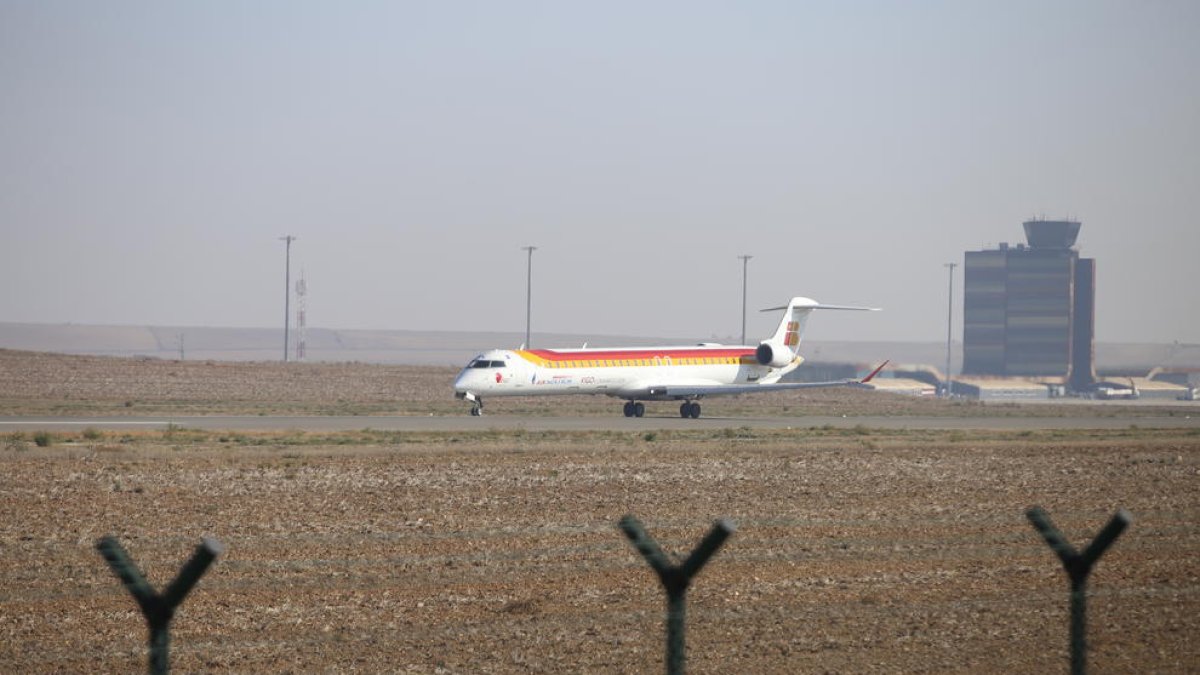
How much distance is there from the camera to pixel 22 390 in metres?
62.2

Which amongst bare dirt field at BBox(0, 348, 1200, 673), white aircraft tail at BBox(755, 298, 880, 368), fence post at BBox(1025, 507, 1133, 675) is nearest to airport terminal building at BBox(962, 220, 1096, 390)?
white aircraft tail at BBox(755, 298, 880, 368)

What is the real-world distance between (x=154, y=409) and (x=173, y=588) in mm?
47653

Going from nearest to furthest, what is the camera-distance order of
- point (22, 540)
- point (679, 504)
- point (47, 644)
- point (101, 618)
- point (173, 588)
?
point (173, 588)
point (47, 644)
point (101, 618)
point (22, 540)
point (679, 504)

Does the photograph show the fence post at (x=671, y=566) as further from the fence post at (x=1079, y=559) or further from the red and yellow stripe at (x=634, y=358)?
the red and yellow stripe at (x=634, y=358)

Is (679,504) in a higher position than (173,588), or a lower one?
lower

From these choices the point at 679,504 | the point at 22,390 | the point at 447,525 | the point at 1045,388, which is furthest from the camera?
the point at 1045,388

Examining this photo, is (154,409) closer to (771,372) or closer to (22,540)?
(771,372)

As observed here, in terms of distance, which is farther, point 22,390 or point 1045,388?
point 1045,388

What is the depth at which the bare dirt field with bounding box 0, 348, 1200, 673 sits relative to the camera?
11320 millimetres

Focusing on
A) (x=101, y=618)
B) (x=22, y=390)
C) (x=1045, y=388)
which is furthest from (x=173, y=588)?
(x=1045, y=388)

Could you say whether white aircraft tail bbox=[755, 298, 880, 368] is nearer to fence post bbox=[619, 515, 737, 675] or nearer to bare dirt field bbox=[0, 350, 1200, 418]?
bare dirt field bbox=[0, 350, 1200, 418]

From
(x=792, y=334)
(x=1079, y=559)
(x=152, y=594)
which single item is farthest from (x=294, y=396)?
(x=152, y=594)

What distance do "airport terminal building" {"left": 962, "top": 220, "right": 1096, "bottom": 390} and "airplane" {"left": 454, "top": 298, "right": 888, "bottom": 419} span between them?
136m

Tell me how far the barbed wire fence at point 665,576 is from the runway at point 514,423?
1177 inches
